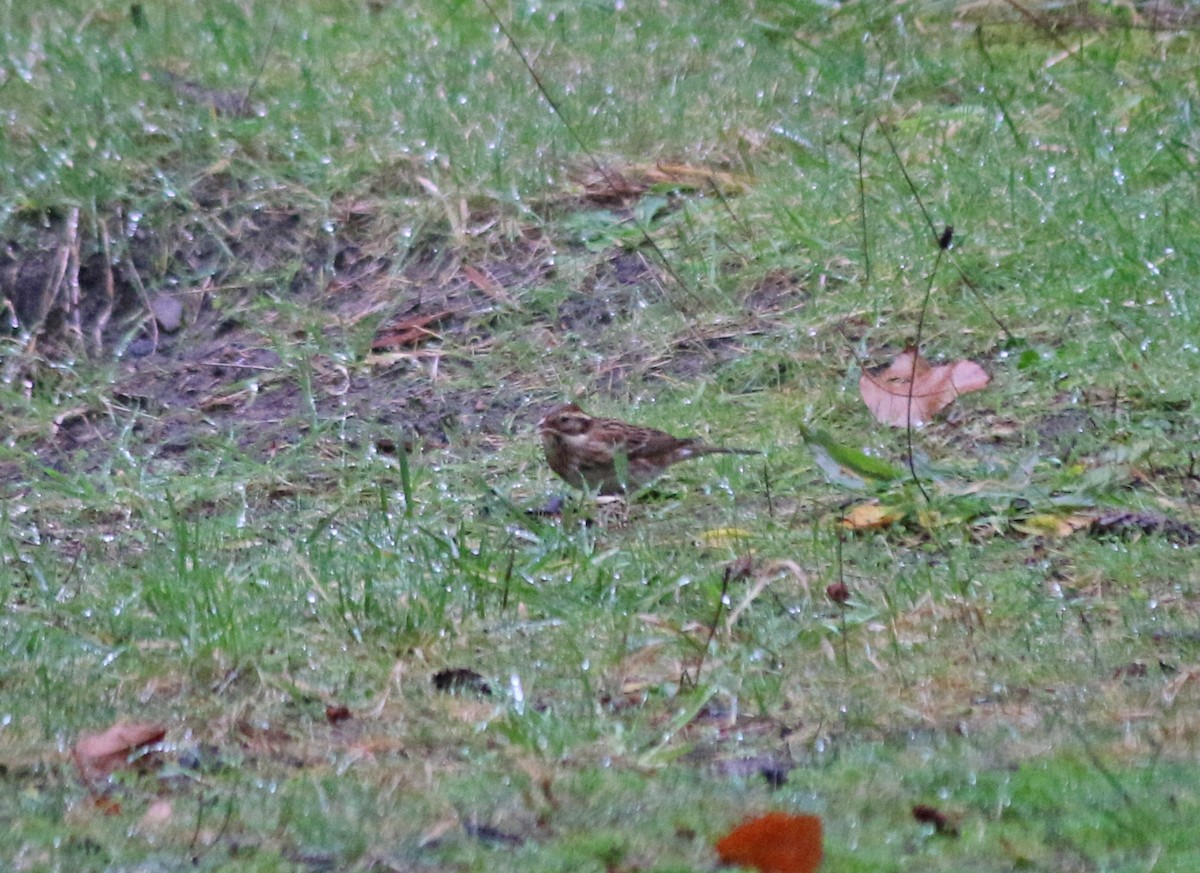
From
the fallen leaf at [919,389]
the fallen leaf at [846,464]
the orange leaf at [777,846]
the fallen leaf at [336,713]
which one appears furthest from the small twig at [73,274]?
the orange leaf at [777,846]

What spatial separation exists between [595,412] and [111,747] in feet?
9.87

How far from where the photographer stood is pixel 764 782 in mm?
2469

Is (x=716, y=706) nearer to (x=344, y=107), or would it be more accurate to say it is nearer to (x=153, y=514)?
(x=153, y=514)

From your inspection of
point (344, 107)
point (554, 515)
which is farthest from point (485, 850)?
point (344, 107)

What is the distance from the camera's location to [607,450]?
474 cm

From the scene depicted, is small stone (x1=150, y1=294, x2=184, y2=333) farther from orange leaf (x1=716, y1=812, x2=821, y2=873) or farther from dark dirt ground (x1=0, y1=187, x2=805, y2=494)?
orange leaf (x1=716, y1=812, x2=821, y2=873)

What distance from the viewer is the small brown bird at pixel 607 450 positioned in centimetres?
474

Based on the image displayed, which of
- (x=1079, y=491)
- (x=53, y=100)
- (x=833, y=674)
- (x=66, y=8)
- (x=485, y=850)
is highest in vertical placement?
(x=66, y=8)

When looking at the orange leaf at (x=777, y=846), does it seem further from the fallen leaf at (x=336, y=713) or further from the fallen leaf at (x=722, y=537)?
the fallen leaf at (x=722, y=537)

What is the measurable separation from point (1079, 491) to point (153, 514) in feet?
8.36

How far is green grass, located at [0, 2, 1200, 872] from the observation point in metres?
2.49

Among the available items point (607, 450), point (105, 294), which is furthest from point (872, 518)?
point (105, 294)

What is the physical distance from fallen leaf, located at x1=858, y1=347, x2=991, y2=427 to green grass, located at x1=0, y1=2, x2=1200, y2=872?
59 mm

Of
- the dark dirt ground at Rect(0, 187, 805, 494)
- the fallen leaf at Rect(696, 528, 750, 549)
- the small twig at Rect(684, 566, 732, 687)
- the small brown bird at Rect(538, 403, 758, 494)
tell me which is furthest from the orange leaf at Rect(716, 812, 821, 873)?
the dark dirt ground at Rect(0, 187, 805, 494)
